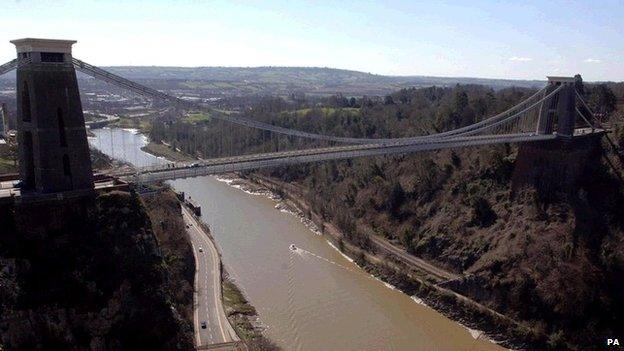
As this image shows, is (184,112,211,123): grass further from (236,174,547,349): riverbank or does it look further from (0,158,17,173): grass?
(0,158,17,173): grass

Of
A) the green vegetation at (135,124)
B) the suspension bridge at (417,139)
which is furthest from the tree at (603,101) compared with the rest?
the green vegetation at (135,124)

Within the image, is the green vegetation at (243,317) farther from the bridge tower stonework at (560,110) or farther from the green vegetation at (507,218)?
the bridge tower stonework at (560,110)

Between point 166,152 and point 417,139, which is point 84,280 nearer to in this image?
point 417,139

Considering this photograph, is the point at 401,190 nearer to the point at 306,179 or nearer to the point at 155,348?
the point at 306,179

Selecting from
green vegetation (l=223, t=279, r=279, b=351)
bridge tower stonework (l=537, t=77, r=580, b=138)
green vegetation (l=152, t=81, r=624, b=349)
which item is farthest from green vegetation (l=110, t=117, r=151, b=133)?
bridge tower stonework (l=537, t=77, r=580, b=138)

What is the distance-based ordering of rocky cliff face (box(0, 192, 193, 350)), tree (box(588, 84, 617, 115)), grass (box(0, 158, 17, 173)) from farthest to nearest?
tree (box(588, 84, 617, 115)), grass (box(0, 158, 17, 173)), rocky cliff face (box(0, 192, 193, 350))
